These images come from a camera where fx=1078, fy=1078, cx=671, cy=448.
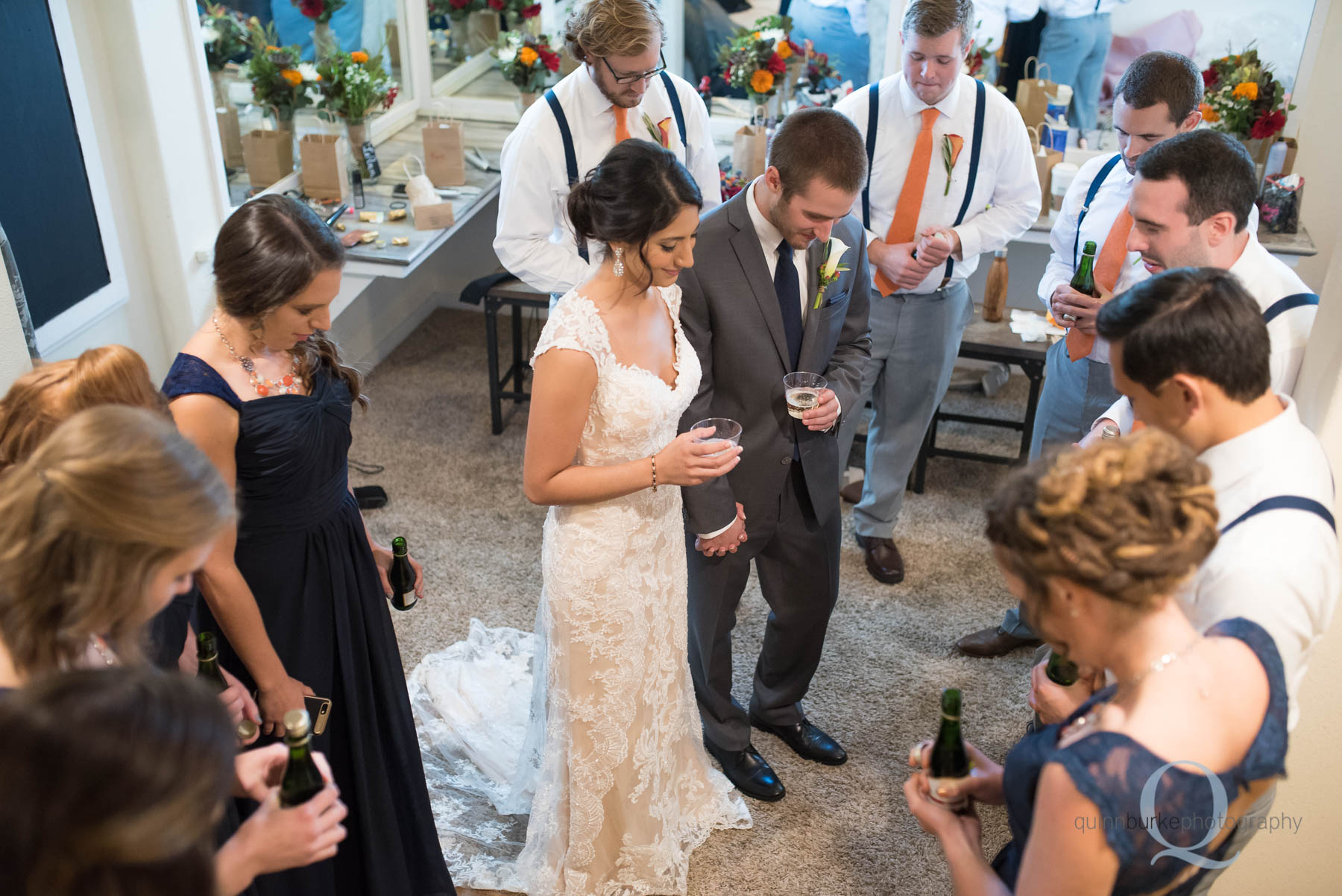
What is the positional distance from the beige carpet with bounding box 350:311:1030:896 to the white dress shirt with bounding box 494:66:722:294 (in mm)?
1079

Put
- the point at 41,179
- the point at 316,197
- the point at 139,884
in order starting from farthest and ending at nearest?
the point at 316,197, the point at 41,179, the point at 139,884

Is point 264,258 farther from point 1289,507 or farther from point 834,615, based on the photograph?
point 834,615

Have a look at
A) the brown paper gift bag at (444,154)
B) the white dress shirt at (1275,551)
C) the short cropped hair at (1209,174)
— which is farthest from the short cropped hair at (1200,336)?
the brown paper gift bag at (444,154)

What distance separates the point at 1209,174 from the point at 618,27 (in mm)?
1777

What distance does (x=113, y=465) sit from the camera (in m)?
1.39

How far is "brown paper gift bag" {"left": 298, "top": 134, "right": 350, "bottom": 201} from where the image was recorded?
4527 mm

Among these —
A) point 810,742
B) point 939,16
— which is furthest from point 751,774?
point 939,16

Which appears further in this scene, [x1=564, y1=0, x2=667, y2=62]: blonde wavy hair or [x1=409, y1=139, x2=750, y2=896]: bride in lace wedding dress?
[x1=564, y1=0, x2=667, y2=62]: blonde wavy hair

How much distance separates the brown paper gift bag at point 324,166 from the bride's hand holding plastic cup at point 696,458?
2978 millimetres

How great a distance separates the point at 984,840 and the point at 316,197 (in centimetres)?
364

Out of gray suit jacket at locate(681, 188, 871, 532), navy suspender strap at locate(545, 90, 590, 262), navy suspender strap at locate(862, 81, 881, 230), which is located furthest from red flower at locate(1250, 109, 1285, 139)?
navy suspender strap at locate(545, 90, 590, 262)

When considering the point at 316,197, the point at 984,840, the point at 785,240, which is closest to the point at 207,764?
the point at 785,240

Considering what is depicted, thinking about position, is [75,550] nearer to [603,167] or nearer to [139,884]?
[139,884]

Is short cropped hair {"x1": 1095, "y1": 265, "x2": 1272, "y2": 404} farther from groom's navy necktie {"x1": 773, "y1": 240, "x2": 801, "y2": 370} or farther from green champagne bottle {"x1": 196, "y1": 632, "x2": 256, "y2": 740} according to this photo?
green champagne bottle {"x1": 196, "y1": 632, "x2": 256, "y2": 740}
